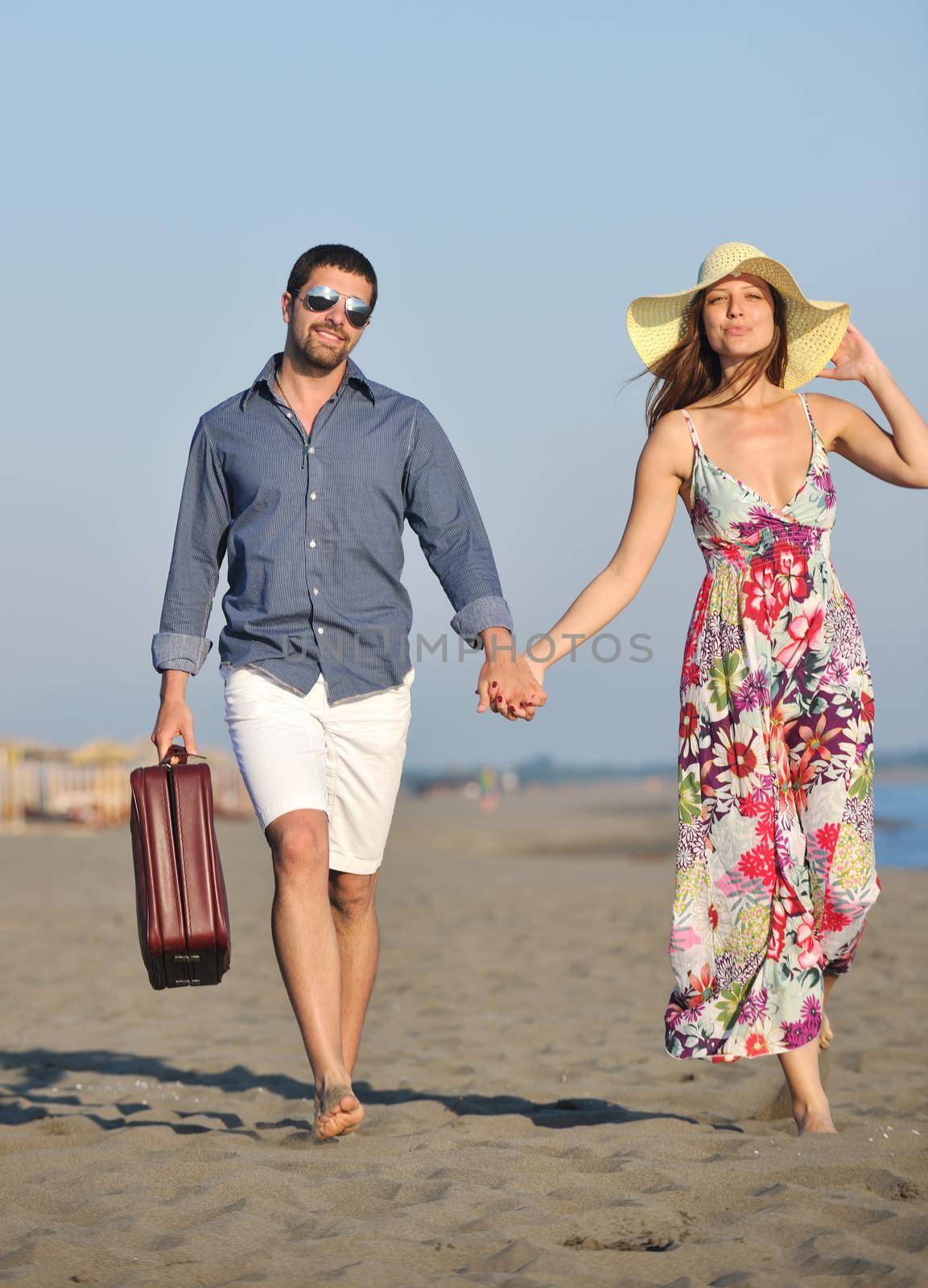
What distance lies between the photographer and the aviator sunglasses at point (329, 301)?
4172mm

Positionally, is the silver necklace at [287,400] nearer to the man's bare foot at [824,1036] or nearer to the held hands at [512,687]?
the held hands at [512,687]

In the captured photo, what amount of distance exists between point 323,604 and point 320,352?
Answer: 78 centimetres

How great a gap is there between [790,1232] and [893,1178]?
48cm

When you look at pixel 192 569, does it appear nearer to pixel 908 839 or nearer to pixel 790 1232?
pixel 790 1232

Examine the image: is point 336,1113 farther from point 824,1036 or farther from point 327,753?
point 824,1036

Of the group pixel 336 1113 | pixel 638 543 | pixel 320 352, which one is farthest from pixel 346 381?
pixel 336 1113

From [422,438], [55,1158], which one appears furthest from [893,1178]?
→ [422,438]

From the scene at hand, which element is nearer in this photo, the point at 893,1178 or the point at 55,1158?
the point at 893,1178

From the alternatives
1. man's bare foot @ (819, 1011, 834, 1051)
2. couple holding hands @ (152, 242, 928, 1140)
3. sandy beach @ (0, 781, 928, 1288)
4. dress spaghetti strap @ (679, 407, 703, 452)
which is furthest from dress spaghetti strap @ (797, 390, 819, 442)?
sandy beach @ (0, 781, 928, 1288)

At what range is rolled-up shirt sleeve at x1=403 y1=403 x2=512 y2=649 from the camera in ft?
14.0

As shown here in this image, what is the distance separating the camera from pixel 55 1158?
356 centimetres

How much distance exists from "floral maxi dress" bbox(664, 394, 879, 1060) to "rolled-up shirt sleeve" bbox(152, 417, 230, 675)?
149 cm

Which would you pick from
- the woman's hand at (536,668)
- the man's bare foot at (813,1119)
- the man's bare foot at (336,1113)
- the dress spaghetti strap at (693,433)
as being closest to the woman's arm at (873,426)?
the dress spaghetti strap at (693,433)

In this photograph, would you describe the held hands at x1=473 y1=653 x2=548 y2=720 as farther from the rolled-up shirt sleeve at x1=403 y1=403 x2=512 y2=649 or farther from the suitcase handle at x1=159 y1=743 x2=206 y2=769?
the suitcase handle at x1=159 y1=743 x2=206 y2=769
